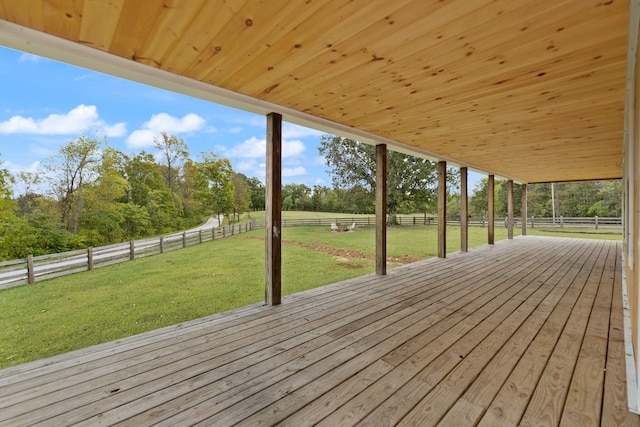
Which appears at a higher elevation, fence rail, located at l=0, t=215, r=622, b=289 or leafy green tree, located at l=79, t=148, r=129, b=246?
leafy green tree, located at l=79, t=148, r=129, b=246

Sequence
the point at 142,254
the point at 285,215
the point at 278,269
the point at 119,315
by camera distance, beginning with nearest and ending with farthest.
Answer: the point at 278,269
the point at 119,315
the point at 142,254
the point at 285,215

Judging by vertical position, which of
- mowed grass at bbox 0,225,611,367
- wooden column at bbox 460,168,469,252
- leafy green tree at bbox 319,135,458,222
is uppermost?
leafy green tree at bbox 319,135,458,222

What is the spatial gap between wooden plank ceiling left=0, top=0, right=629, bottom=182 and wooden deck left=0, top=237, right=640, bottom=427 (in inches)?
76.6

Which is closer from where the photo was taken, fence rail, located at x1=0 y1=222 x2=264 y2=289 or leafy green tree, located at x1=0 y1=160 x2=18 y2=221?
fence rail, located at x1=0 y1=222 x2=264 y2=289

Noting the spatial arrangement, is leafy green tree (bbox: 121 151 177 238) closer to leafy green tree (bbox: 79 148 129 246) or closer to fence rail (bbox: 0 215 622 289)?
leafy green tree (bbox: 79 148 129 246)

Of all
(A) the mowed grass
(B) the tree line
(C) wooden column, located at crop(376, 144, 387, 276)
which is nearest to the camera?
(A) the mowed grass

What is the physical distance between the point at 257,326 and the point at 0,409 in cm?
139

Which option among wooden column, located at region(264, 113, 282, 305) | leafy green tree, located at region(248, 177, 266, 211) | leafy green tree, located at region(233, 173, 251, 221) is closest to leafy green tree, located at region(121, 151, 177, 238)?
leafy green tree, located at region(233, 173, 251, 221)

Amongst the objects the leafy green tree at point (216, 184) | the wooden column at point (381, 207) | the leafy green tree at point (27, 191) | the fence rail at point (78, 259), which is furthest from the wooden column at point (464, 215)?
the leafy green tree at point (216, 184)

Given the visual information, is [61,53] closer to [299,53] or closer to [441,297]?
[299,53]

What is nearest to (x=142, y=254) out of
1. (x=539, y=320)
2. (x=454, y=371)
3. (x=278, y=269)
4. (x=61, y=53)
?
(x=278, y=269)

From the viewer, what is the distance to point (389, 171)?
15148 millimetres

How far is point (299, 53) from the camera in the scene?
1723 millimetres

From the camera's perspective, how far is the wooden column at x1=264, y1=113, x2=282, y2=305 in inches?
109
